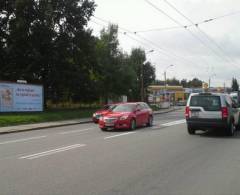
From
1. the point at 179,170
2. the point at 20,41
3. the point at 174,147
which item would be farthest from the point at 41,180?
the point at 20,41

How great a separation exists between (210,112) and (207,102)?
19.4 inches

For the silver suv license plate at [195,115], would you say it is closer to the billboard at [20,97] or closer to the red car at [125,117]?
the red car at [125,117]

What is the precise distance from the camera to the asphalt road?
7176 millimetres

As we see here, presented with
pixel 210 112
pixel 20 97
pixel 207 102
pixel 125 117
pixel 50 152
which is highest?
pixel 20 97

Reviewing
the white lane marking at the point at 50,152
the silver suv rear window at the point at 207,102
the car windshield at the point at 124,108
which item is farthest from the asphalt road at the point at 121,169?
the car windshield at the point at 124,108

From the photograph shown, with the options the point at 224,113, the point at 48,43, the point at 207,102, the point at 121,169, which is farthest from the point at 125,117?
the point at 48,43

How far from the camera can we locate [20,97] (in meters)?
32.1

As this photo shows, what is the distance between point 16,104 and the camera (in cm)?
3183

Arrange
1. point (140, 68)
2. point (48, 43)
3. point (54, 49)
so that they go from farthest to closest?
point (140, 68), point (54, 49), point (48, 43)

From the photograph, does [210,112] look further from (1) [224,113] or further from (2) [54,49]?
(2) [54,49]

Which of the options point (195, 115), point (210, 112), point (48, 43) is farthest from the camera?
point (48, 43)

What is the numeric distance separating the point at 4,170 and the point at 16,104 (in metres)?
23.5

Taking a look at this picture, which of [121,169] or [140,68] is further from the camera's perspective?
[140,68]

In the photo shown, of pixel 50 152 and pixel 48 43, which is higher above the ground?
pixel 48 43
